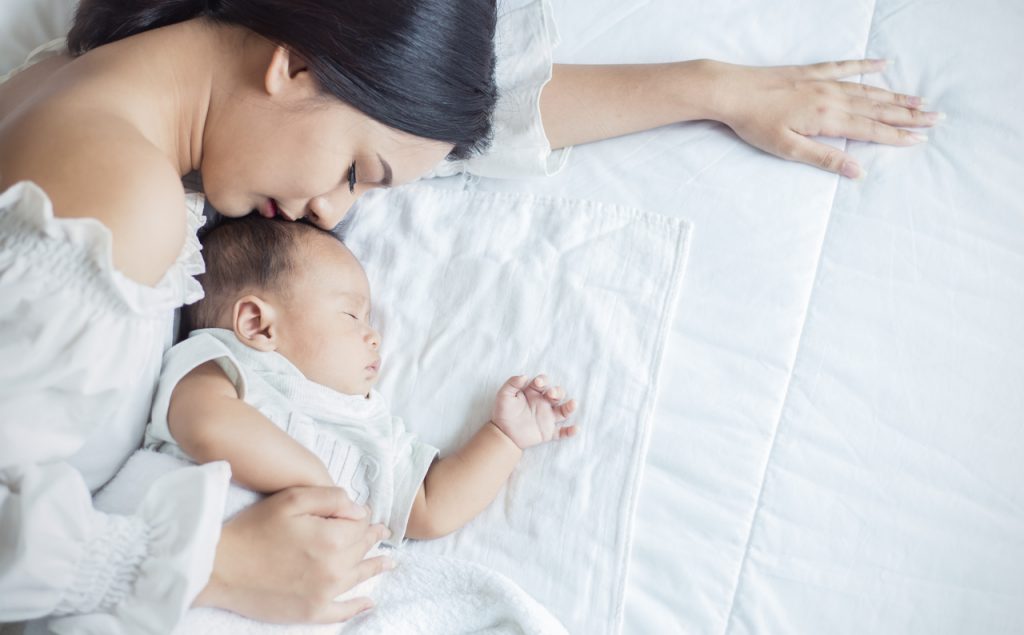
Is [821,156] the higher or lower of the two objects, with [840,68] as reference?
lower

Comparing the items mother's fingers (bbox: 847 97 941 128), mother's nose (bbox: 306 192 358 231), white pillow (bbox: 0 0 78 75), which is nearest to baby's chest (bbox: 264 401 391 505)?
mother's nose (bbox: 306 192 358 231)

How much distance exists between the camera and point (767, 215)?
125 cm

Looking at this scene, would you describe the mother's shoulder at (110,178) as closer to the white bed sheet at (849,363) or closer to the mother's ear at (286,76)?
the mother's ear at (286,76)

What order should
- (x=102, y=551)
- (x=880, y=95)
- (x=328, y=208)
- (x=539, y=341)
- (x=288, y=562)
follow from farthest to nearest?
(x=880, y=95) → (x=539, y=341) → (x=328, y=208) → (x=288, y=562) → (x=102, y=551)

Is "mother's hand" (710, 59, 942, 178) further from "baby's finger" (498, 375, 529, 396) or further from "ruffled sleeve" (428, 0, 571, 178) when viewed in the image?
"baby's finger" (498, 375, 529, 396)

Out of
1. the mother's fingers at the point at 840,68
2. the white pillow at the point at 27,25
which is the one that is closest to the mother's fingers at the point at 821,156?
the mother's fingers at the point at 840,68

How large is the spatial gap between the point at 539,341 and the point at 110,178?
1.82 feet

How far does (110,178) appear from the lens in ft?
2.77

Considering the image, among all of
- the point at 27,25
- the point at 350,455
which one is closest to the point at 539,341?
the point at 350,455

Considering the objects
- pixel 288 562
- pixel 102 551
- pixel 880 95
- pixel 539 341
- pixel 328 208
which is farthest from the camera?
pixel 880 95

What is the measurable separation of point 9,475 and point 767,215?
3.08 ft

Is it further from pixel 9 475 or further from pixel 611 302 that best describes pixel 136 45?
pixel 611 302

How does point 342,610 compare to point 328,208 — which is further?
point 328,208

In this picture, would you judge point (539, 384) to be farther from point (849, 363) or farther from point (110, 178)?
point (110, 178)
